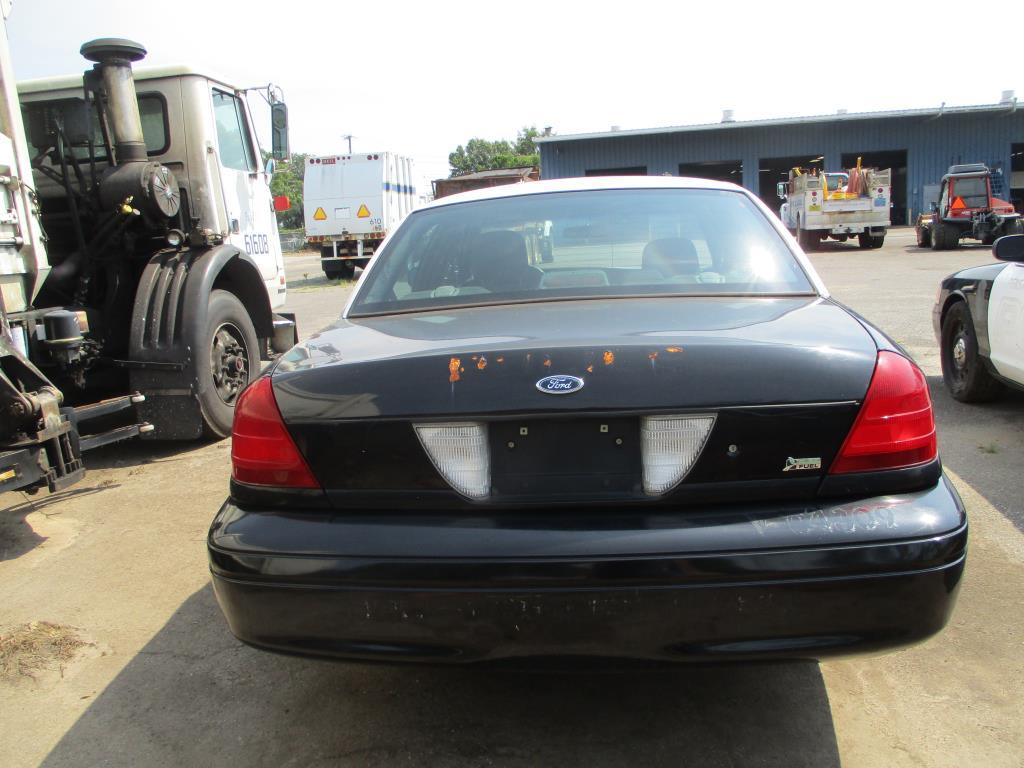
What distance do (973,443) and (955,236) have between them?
19528 millimetres

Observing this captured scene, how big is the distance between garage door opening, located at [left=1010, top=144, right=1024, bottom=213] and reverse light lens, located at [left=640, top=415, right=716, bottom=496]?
135 ft

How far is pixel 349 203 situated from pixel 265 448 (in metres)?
20.4

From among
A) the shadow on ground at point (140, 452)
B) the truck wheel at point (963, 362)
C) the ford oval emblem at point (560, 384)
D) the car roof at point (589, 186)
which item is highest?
the car roof at point (589, 186)

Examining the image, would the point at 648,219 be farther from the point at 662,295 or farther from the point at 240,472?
the point at 240,472

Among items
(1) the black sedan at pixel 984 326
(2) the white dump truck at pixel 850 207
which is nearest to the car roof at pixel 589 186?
(1) the black sedan at pixel 984 326

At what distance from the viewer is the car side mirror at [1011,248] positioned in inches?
171

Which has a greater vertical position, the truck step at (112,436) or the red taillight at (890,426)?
the red taillight at (890,426)

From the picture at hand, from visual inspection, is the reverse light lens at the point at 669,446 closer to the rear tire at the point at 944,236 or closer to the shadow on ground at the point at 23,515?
the shadow on ground at the point at 23,515

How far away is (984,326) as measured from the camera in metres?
5.45

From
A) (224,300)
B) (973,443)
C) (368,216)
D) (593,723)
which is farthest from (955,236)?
(593,723)

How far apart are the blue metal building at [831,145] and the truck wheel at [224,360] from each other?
1223 inches

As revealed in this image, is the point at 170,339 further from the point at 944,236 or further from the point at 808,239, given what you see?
the point at 808,239

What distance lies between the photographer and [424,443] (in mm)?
2061

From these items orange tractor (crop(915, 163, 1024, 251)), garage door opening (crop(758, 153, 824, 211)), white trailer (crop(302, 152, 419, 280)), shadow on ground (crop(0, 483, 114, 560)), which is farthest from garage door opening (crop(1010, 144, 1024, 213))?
shadow on ground (crop(0, 483, 114, 560))
